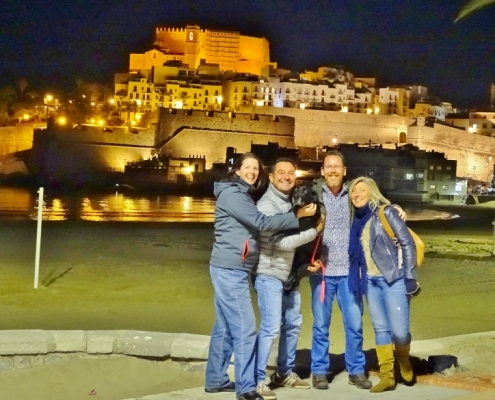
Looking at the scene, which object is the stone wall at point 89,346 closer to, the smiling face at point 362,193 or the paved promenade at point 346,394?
the paved promenade at point 346,394

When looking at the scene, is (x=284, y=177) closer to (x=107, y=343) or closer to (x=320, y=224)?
(x=320, y=224)

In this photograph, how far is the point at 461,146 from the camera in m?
80.4

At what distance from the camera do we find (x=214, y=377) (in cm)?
498

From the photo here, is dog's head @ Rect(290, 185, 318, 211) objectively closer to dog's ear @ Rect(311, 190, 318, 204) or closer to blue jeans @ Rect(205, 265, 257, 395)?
dog's ear @ Rect(311, 190, 318, 204)

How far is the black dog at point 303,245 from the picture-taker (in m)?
4.95

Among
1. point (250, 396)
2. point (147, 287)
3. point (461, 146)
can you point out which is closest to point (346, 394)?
point (250, 396)

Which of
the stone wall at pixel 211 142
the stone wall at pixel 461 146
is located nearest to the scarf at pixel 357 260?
the stone wall at pixel 211 142

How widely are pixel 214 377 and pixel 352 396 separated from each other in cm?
90

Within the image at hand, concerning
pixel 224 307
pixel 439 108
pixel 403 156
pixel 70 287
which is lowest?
pixel 70 287

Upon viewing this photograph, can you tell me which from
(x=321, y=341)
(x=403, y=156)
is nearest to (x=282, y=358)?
(x=321, y=341)

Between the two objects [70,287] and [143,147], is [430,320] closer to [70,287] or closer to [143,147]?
[70,287]

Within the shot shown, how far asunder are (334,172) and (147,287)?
5.33 meters

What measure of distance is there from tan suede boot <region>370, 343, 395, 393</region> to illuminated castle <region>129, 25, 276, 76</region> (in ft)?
310

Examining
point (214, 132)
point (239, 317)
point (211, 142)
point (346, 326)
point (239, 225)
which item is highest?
point (214, 132)
